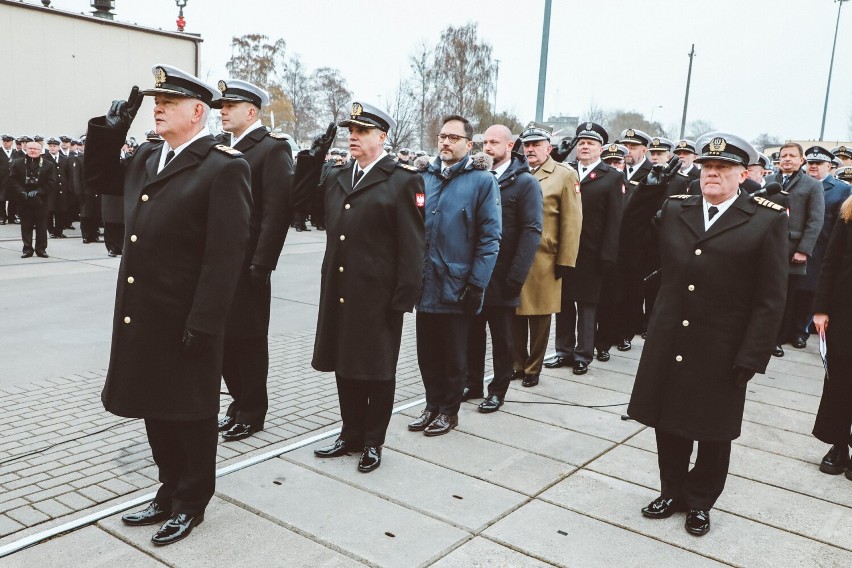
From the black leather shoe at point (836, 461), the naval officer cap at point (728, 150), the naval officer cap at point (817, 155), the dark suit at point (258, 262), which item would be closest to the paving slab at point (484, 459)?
the dark suit at point (258, 262)

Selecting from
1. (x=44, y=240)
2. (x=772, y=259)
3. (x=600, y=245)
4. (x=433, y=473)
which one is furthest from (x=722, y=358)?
(x=44, y=240)

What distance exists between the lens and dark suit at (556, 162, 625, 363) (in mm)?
6832

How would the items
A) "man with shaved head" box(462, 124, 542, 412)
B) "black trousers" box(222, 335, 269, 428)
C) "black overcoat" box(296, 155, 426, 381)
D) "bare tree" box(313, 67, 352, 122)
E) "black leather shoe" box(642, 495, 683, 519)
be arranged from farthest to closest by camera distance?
"bare tree" box(313, 67, 352, 122)
"man with shaved head" box(462, 124, 542, 412)
"black trousers" box(222, 335, 269, 428)
"black overcoat" box(296, 155, 426, 381)
"black leather shoe" box(642, 495, 683, 519)

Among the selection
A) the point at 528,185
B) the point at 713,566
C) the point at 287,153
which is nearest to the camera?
the point at 713,566

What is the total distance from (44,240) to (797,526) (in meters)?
12.5

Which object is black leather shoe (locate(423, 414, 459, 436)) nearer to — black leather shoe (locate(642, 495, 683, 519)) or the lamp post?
black leather shoe (locate(642, 495, 683, 519))

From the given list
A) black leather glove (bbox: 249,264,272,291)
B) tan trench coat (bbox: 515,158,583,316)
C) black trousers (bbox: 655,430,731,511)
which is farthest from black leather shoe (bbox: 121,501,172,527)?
tan trench coat (bbox: 515,158,583,316)

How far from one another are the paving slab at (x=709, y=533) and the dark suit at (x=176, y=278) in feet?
6.83

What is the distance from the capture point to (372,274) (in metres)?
4.31

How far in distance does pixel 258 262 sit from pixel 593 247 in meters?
3.51

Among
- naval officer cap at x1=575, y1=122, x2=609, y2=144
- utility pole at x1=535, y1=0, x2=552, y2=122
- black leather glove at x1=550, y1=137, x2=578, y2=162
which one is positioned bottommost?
black leather glove at x1=550, y1=137, x2=578, y2=162

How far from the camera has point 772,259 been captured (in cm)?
350

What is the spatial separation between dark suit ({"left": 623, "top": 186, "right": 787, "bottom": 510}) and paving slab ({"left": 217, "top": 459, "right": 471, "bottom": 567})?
120 centimetres

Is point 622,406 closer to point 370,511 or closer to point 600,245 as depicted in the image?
point 600,245
